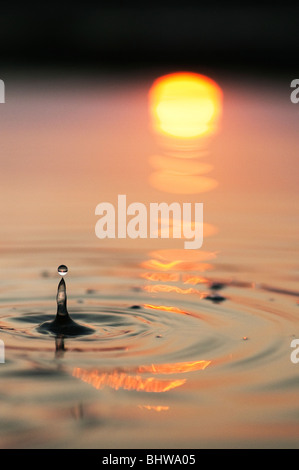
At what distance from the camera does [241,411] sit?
8.48ft

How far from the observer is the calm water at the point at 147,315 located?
97.8 inches

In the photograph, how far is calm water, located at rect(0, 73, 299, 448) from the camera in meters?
2.48

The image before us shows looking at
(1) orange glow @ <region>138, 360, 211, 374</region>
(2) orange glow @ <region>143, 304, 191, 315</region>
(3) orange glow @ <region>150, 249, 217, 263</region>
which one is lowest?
(1) orange glow @ <region>138, 360, 211, 374</region>

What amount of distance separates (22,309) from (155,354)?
761mm

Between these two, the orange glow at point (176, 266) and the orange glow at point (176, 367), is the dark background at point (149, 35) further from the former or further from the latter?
the orange glow at point (176, 367)

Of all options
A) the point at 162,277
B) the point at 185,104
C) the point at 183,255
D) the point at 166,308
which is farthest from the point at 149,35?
the point at 166,308

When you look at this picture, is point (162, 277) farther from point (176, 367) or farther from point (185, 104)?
point (185, 104)

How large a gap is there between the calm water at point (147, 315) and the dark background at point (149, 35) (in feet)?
16.0

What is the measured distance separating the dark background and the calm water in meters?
4.87

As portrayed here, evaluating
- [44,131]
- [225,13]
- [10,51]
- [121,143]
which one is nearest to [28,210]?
[121,143]

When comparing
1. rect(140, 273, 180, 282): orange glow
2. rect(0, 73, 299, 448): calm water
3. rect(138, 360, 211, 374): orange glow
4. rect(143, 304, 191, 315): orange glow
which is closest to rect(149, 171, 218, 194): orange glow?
rect(0, 73, 299, 448): calm water

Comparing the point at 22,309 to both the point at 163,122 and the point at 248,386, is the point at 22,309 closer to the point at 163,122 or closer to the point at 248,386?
the point at 248,386

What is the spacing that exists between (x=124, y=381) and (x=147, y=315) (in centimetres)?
79

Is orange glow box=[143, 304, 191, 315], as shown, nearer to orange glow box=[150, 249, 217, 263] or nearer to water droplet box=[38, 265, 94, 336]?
water droplet box=[38, 265, 94, 336]
